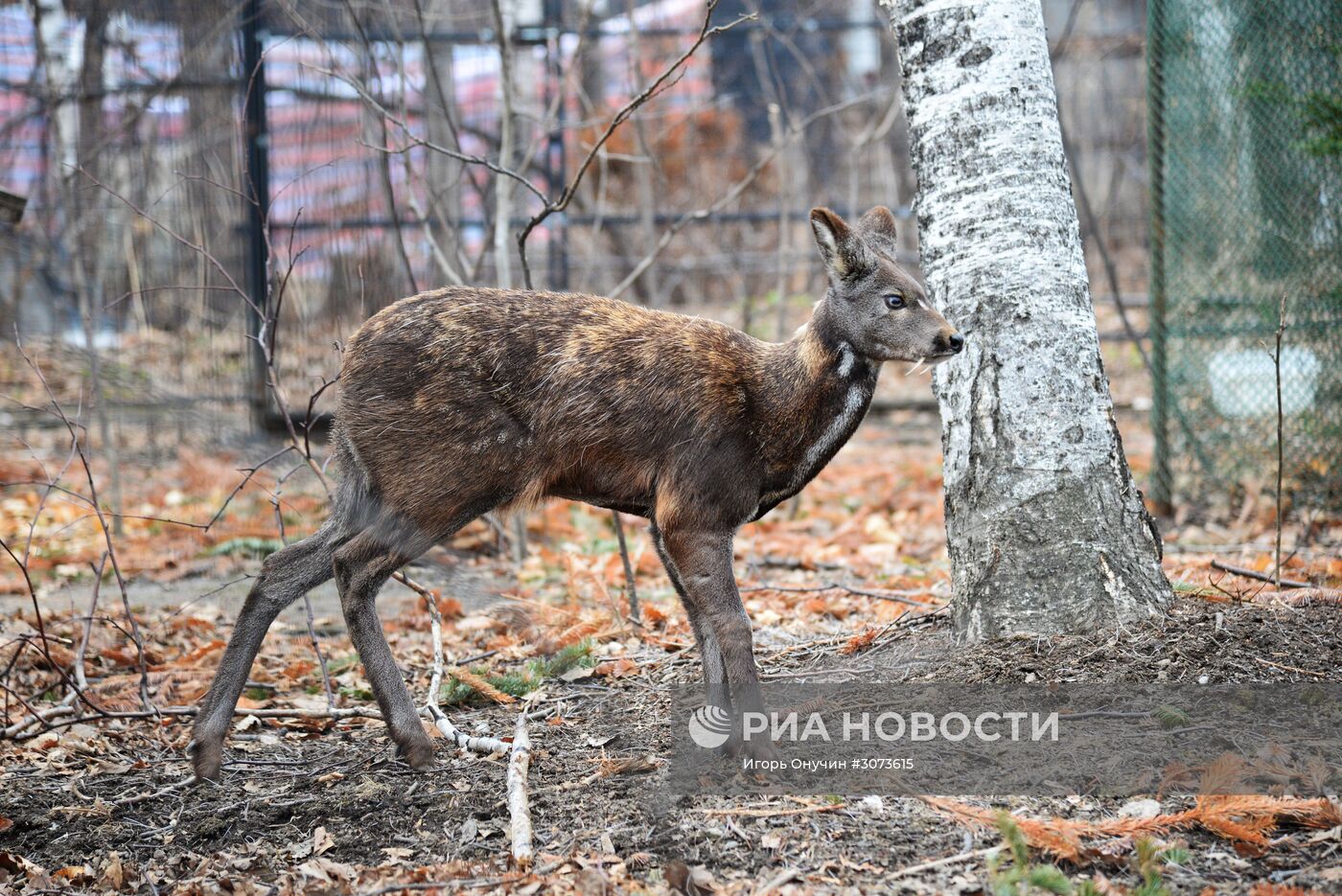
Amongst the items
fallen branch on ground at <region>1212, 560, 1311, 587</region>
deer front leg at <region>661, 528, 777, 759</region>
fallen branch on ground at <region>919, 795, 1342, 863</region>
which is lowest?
fallen branch on ground at <region>919, 795, 1342, 863</region>

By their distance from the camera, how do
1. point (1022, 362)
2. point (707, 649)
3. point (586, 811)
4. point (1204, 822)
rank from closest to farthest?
point (1204, 822) → point (586, 811) → point (1022, 362) → point (707, 649)

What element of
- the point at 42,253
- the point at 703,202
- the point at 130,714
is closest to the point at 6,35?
the point at 42,253

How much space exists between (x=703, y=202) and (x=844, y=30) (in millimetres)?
2615

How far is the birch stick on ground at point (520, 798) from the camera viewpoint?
3.72m

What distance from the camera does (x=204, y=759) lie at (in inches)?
180

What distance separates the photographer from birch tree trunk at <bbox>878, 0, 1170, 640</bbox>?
15.2 ft

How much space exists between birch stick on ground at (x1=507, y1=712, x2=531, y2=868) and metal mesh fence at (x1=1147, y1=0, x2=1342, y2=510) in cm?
560

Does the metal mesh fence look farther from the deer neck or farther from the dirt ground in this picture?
the deer neck

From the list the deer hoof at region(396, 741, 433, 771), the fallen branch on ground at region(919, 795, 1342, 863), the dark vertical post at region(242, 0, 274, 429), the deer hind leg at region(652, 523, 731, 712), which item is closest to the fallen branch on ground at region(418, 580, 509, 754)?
the deer hoof at region(396, 741, 433, 771)

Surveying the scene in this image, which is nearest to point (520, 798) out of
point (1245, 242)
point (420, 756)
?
point (420, 756)

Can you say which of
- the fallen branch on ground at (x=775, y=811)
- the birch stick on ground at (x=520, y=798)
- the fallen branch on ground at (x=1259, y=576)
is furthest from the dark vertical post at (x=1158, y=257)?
the birch stick on ground at (x=520, y=798)

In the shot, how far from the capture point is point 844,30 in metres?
13.7

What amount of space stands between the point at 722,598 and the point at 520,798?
106 centimetres

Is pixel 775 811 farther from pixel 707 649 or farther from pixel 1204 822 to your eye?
pixel 1204 822
